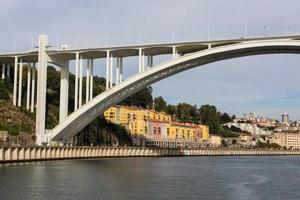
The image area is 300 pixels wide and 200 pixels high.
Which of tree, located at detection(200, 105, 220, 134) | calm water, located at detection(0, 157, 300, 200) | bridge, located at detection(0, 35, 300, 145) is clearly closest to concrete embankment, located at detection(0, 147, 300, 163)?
bridge, located at detection(0, 35, 300, 145)

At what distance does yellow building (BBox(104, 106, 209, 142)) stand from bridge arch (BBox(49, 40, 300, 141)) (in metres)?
44.0

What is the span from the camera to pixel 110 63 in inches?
2124

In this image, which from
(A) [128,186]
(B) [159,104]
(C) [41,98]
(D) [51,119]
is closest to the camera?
(A) [128,186]

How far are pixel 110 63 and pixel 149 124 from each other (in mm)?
64544

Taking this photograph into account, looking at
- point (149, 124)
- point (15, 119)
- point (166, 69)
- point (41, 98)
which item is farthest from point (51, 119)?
point (149, 124)

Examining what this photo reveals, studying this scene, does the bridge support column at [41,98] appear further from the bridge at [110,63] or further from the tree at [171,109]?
the tree at [171,109]

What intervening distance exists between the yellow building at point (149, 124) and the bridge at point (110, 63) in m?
42.2

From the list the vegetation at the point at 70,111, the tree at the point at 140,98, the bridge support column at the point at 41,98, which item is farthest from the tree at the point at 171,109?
the bridge support column at the point at 41,98

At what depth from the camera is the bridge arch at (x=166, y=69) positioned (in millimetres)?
47094

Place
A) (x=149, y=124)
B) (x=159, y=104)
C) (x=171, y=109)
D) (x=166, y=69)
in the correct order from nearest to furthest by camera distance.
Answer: (x=166, y=69), (x=149, y=124), (x=159, y=104), (x=171, y=109)

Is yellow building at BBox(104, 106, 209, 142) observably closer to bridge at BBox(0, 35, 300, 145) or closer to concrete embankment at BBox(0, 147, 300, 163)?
concrete embankment at BBox(0, 147, 300, 163)

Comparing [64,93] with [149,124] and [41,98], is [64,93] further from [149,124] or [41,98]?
[149,124]

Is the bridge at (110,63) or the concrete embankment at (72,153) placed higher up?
the bridge at (110,63)

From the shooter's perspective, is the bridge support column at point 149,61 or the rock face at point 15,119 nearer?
the bridge support column at point 149,61
